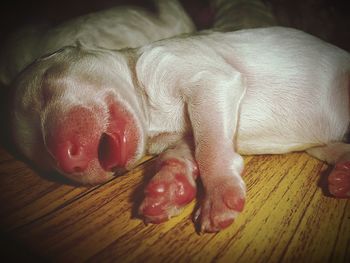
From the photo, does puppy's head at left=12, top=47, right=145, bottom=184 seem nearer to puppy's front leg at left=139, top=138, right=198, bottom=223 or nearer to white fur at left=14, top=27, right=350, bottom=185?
white fur at left=14, top=27, right=350, bottom=185

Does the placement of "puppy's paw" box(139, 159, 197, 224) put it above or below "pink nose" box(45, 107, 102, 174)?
below

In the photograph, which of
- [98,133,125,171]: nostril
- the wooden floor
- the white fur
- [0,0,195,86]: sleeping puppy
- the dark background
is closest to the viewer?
the wooden floor

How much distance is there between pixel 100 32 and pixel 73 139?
60.2 inches

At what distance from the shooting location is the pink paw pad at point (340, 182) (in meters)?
1.39

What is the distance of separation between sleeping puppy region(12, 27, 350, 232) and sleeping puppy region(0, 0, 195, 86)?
0.62 metres

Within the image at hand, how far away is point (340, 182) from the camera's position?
1.42m

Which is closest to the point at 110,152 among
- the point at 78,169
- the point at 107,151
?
the point at 107,151

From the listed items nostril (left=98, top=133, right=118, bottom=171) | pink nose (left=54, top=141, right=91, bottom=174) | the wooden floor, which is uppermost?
pink nose (left=54, top=141, right=91, bottom=174)

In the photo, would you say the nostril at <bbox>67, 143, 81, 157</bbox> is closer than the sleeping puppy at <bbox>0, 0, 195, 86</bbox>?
Yes

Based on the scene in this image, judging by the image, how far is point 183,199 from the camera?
1.37 metres

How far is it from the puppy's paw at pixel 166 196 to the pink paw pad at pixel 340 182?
61 centimetres

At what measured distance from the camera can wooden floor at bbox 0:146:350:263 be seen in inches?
46.2

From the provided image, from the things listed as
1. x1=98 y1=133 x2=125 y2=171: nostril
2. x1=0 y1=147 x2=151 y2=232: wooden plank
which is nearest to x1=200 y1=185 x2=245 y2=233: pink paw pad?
x1=98 y1=133 x2=125 y2=171: nostril

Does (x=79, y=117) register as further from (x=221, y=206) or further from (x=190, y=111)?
(x=221, y=206)
